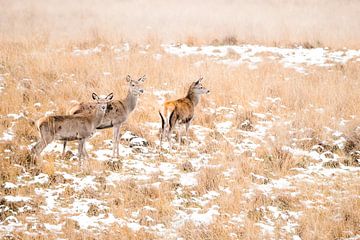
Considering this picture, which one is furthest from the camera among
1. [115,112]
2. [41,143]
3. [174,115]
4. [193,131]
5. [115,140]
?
[193,131]

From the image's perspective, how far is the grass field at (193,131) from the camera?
725 centimetres

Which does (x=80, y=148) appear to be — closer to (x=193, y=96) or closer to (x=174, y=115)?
(x=174, y=115)

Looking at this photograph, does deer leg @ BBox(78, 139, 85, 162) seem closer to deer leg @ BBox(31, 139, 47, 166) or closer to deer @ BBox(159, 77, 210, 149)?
deer leg @ BBox(31, 139, 47, 166)

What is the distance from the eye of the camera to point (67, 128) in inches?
346

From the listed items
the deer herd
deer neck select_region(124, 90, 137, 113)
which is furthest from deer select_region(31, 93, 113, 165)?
deer neck select_region(124, 90, 137, 113)

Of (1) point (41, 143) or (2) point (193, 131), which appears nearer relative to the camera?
(1) point (41, 143)

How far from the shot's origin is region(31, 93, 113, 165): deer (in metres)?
8.54

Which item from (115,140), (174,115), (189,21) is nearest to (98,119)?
(115,140)

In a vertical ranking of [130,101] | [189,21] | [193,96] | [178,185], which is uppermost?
[189,21]

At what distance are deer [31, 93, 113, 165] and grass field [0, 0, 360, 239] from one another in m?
0.42

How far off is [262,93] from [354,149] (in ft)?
13.4

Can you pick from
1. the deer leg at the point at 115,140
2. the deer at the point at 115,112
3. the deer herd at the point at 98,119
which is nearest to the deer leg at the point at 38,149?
the deer herd at the point at 98,119

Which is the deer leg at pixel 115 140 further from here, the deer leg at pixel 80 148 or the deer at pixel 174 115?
the deer at pixel 174 115

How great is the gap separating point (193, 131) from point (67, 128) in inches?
150
